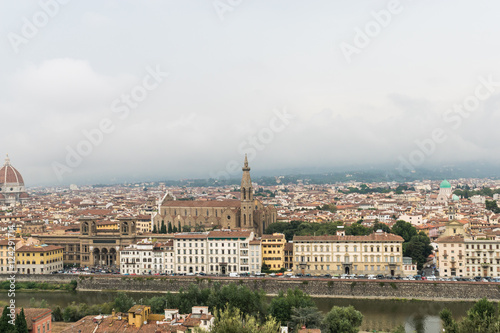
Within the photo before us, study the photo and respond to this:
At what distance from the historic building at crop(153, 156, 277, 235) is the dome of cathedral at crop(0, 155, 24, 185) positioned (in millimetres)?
59377

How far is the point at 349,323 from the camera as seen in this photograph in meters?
23.3

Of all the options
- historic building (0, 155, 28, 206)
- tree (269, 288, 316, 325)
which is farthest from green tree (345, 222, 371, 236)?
historic building (0, 155, 28, 206)

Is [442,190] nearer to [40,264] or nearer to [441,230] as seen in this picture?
[441,230]

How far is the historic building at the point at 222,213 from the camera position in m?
48.7

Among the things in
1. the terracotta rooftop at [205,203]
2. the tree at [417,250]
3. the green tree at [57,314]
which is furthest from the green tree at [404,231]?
the green tree at [57,314]

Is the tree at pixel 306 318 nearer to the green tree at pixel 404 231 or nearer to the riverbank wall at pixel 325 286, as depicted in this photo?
the riverbank wall at pixel 325 286

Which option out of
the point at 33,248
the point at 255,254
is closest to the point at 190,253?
the point at 255,254

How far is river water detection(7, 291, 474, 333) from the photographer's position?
27391 mm

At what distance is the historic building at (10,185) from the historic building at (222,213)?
5824 cm

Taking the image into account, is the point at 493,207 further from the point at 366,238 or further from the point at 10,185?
the point at 10,185

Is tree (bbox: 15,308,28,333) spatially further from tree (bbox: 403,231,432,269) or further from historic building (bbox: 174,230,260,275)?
tree (bbox: 403,231,432,269)

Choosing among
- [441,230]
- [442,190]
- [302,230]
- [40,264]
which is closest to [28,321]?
[40,264]

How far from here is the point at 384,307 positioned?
102 ft

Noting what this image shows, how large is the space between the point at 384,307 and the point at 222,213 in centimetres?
2445
